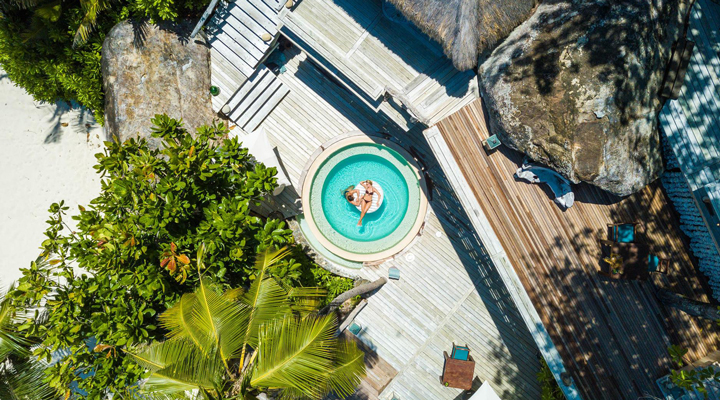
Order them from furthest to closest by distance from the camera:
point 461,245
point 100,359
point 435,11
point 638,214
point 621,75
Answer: point 461,245, point 638,214, point 435,11, point 621,75, point 100,359

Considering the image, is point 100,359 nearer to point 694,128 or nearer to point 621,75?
point 621,75

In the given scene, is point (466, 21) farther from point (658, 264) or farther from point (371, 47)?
point (658, 264)

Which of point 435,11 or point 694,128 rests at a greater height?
point 694,128

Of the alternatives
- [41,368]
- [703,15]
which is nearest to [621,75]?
[703,15]

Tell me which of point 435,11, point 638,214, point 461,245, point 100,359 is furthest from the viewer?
point 461,245

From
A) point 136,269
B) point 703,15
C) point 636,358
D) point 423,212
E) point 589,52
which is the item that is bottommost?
point 136,269

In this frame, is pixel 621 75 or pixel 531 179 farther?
pixel 531 179

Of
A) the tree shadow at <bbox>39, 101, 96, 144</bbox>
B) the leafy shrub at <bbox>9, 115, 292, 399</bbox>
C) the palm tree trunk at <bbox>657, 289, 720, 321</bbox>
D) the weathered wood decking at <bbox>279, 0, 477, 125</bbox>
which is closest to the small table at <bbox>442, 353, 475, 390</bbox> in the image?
the palm tree trunk at <bbox>657, 289, 720, 321</bbox>

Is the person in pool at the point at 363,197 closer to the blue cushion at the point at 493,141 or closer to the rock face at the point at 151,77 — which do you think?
the blue cushion at the point at 493,141
